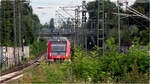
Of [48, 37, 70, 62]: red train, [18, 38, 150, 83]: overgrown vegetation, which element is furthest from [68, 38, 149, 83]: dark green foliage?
[48, 37, 70, 62]: red train

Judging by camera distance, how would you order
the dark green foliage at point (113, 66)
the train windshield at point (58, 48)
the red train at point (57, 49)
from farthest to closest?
the train windshield at point (58, 48) < the red train at point (57, 49) < the dark green foliage at point (113, 66)

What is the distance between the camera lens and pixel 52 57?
39219mm

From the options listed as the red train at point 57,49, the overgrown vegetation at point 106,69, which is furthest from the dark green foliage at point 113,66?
the red train at point 57,49

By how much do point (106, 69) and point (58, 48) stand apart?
23882 millimetres

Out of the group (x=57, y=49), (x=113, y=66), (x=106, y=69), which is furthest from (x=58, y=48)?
(x=113, y=66)

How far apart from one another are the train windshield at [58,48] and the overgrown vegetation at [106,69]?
2270 centimetres

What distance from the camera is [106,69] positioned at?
15773mm

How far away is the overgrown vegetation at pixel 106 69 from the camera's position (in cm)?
1420

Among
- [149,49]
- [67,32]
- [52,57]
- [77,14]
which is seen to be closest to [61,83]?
[149,49]

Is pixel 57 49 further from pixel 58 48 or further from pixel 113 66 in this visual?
pixel 113 66

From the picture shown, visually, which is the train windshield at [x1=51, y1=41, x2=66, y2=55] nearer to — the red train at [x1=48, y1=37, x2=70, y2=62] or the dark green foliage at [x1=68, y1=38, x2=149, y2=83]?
the red train at [x1=48, y1=37, x2=70, y2=62]

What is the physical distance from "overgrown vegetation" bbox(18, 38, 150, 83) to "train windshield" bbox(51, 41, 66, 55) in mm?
22705

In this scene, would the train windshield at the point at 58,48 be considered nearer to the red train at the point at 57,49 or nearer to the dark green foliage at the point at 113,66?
the red train at the point at 57,49

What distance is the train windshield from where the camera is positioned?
3928 centimetres
